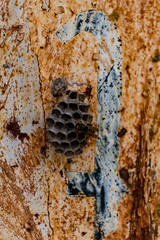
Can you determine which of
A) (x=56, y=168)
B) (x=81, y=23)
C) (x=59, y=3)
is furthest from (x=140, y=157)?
(x=59, y=3)

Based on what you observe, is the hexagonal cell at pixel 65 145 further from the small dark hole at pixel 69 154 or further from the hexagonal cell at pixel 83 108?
the hexagonal cell at pixel 83 108

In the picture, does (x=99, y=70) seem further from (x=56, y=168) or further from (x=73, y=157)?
(x=56, y=168)

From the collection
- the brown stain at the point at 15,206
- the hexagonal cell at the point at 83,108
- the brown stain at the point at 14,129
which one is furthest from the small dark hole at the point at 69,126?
the brown stain at the point at 15,206

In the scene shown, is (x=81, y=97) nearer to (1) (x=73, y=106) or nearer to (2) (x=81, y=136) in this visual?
(1) (x=73, y=106)

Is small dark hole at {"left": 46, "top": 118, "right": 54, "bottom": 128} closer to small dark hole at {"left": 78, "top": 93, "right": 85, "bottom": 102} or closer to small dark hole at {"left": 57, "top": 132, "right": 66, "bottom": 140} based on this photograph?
small dark hole at {"left": 57, "top": 132, "right": 66, "bottom": 140}

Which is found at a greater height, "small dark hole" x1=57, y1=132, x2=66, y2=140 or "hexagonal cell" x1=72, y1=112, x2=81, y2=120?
"hexagonal cell" x1=72, y1=112, x2=81, y2=120

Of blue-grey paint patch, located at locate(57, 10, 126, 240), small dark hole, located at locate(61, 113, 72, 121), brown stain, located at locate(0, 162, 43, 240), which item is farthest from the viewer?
brown stain, located at locate(0, 162, 43, 240)

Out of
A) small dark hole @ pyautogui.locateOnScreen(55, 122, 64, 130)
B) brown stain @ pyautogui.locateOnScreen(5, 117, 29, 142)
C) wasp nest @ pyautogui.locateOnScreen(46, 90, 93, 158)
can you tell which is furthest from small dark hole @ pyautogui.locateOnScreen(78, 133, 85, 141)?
brown stain @ pyautogui.locateOnScreen(5, 117, 29, 142)
